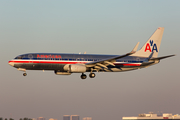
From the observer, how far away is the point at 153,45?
233 ft

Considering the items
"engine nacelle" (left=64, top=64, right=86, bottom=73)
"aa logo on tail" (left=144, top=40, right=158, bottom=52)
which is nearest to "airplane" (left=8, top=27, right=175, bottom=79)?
"engine nacelle" (left=64, top=64, right=86, bottom=73)

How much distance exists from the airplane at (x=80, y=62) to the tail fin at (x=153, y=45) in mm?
252

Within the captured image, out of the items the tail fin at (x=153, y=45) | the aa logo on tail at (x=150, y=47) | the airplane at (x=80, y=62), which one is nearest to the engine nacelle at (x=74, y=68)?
the airplane at (x=80, y=62)

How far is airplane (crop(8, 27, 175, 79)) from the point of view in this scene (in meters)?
59.3

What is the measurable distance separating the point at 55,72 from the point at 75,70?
6.81 m

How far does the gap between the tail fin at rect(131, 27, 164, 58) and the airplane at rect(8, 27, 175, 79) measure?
0.83 feet

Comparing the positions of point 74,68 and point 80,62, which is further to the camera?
point 80,62

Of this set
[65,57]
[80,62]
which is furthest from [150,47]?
[65,57]

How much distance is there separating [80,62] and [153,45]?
62.5ft

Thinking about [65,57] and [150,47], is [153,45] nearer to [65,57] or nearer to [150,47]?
[150,47]

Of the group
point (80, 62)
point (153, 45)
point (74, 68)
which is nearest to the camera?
point (74, 68)

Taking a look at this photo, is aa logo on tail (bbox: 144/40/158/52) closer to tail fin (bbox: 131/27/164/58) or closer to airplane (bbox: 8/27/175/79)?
tail fin (bbox: 131/27/164/58)

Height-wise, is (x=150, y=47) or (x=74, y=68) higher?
(x=150, y=47)

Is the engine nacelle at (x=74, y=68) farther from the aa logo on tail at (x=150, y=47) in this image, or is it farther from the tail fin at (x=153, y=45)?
the aa logo on tail at (x=150, y=47)
